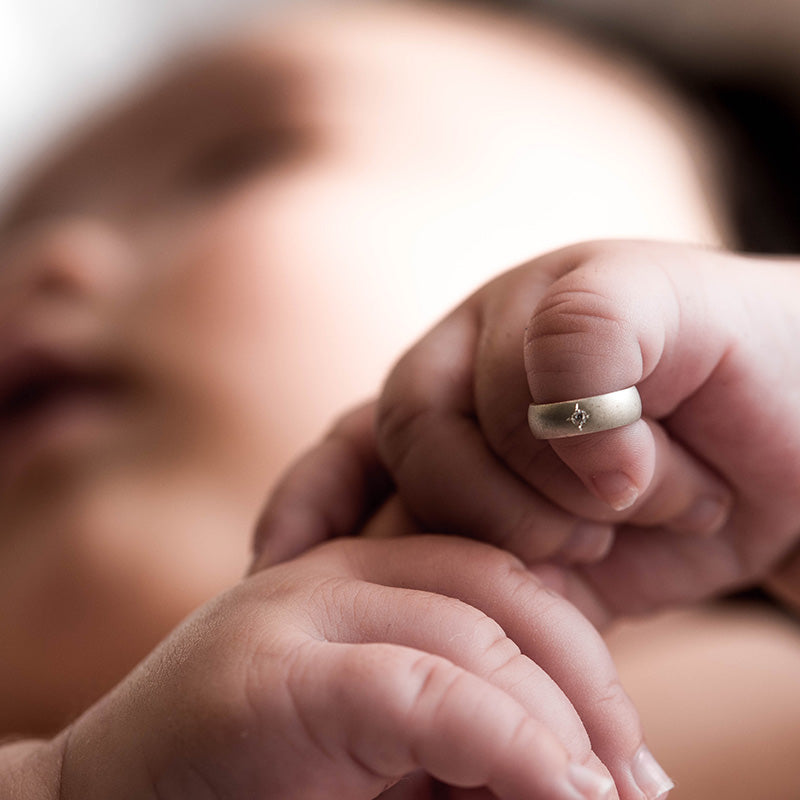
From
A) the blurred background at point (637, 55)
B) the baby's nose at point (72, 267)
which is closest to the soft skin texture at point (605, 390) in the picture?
the baby's nose at point (72, 267)

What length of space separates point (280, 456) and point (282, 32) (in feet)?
1.67

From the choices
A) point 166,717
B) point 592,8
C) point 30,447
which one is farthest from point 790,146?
point 166,717

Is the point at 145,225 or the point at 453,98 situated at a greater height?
the point at 453,98

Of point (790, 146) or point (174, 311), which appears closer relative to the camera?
point (174, 311)

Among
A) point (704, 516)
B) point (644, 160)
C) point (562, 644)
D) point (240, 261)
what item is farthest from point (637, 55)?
point (562, 644)

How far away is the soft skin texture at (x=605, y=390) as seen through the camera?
37cm

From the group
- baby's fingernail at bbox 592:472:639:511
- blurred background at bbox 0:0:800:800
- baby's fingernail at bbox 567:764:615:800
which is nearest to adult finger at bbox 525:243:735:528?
baby's fingernail at bbox 592:472:639:511

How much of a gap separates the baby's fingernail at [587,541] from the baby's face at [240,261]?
1.00 ft

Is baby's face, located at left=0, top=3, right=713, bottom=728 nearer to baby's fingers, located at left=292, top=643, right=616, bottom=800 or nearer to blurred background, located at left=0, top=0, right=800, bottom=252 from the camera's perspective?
blurred background, located at left=0, top=0, right=800, bottom=252

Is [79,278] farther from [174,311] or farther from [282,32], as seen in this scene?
[282,32]

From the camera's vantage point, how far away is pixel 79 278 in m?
0.83

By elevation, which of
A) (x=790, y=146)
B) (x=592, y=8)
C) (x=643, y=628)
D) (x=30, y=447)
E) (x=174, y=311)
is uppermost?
(x=592, y=8)

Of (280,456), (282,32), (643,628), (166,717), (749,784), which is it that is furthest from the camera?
(282,32)

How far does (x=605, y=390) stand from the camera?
0.36 meters
